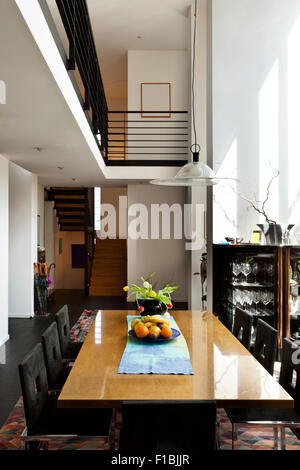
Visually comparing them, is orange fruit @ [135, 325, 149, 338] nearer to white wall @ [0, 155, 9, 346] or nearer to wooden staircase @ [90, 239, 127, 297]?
white wall @ [0, 155, 9, 346]

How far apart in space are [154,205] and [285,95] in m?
4.17

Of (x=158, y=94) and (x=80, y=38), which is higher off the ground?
(x=158, y=94)

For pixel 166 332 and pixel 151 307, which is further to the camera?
pixel 151 307

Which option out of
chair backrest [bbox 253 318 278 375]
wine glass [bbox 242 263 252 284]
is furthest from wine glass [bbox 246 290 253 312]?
chair backrest [bbox 253 318 278 375]

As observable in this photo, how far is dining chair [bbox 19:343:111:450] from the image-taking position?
2.15 meters

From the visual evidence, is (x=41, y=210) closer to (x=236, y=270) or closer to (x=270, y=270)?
(x=236, y=270)

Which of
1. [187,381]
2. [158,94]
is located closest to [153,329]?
[187,381]

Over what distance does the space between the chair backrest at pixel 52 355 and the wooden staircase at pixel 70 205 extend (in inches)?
274

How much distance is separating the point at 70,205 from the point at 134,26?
4.64 m

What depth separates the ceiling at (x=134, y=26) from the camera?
279 inches

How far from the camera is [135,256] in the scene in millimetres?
9047

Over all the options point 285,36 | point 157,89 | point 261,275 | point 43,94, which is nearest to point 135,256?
point 157,89

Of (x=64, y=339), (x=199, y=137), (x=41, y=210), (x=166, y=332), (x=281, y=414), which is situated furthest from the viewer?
(x=41, y=210)

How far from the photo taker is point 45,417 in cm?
232
